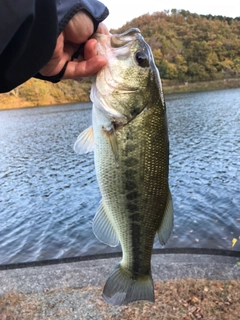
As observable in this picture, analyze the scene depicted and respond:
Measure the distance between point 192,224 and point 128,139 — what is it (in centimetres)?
845

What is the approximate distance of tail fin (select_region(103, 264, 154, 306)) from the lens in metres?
2.41

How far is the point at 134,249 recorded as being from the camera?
239 centimetres

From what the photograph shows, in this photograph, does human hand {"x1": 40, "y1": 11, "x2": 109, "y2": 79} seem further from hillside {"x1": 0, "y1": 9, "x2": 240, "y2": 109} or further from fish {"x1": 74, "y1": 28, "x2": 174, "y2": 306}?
hillside {"x1": 0, "y1": 9, "x2": 240, "y2": 109}

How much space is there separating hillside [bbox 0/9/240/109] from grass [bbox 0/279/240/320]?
58347 mm

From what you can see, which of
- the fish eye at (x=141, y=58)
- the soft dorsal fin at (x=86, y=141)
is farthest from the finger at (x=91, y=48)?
the soft dorsal fin at (x=86, y=141)

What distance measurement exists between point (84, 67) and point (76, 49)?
0.97 ft

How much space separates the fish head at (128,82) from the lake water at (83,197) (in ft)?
21.5

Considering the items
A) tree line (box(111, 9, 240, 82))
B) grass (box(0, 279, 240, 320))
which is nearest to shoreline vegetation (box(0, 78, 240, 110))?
tree line (box(111, 9, 240, 82))

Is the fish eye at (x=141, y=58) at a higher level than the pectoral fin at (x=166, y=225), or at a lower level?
higher

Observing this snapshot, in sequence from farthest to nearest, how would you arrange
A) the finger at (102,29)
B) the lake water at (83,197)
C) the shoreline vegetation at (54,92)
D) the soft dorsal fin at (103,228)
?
1. the shoreline vegetation at (54,92)
2. the lake water at (83,197)
3. the soft dorsal fin at (103,228)
4. the finger at (102,29)

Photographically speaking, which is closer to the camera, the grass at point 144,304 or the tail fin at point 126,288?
the tail fin at point 126,288

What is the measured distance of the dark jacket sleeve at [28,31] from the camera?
62.8 inches

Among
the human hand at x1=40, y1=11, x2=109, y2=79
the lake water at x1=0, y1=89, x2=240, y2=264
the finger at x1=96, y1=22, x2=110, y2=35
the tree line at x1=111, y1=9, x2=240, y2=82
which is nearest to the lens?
the human hand at x1=40, y1=11, x2=109, y2=79

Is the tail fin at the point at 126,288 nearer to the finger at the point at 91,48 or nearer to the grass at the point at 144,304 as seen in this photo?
the finger at the point at 91,48
